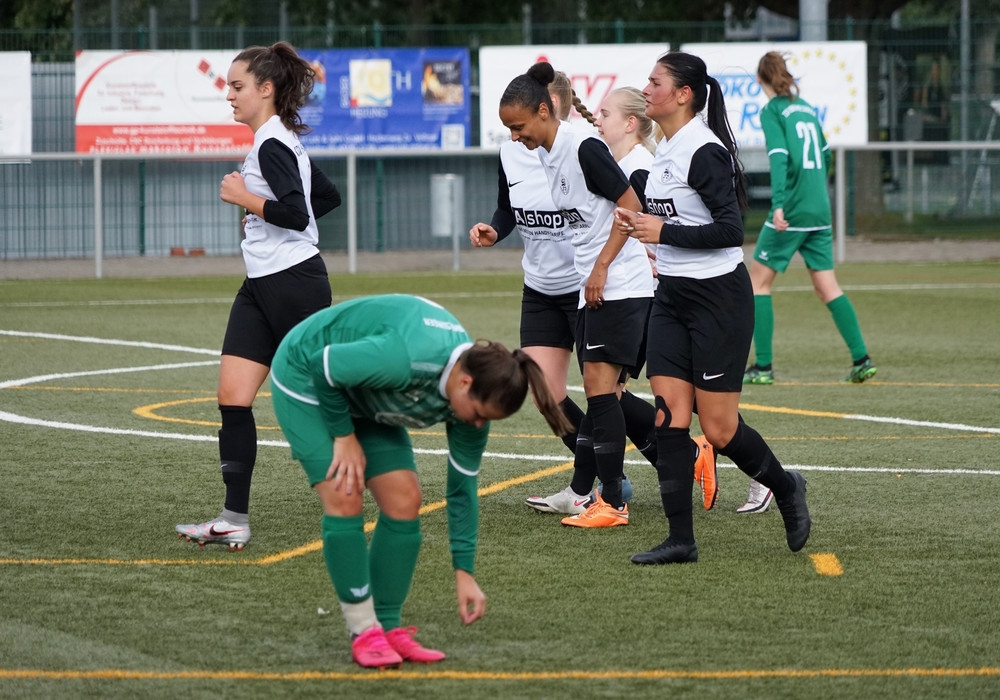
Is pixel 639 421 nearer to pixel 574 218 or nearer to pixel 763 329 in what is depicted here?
pixel 574 218

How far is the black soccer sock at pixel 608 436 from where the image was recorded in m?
6.71

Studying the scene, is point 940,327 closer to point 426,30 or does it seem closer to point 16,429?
point 16,429

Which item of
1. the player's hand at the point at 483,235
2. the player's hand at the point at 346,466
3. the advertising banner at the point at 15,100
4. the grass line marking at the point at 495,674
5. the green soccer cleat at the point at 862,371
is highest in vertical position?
the advertising banner at the point at 15,100

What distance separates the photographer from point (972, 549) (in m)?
6.19

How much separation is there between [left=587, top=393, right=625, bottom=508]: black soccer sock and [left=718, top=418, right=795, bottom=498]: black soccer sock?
70cm

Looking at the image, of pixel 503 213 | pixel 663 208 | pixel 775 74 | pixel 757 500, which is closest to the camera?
pixel 663 208

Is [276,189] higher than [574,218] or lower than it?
higher

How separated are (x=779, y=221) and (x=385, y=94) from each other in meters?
14.3

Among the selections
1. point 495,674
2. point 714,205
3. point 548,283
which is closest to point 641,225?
point 714,205

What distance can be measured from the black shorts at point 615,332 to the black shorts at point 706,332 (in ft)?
1.72

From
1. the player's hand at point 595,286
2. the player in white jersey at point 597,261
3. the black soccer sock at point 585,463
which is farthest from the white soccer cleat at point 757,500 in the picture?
the player's hand at point 595,286

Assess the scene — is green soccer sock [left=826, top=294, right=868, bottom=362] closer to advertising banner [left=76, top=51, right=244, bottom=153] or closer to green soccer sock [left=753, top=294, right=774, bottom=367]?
green soccer sock [left=753, top=294, right=774, bottom=367]

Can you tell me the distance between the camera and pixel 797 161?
11.1 metres

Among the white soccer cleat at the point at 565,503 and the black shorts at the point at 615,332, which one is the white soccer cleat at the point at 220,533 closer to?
the white soccer cleat at the point at 565,503
